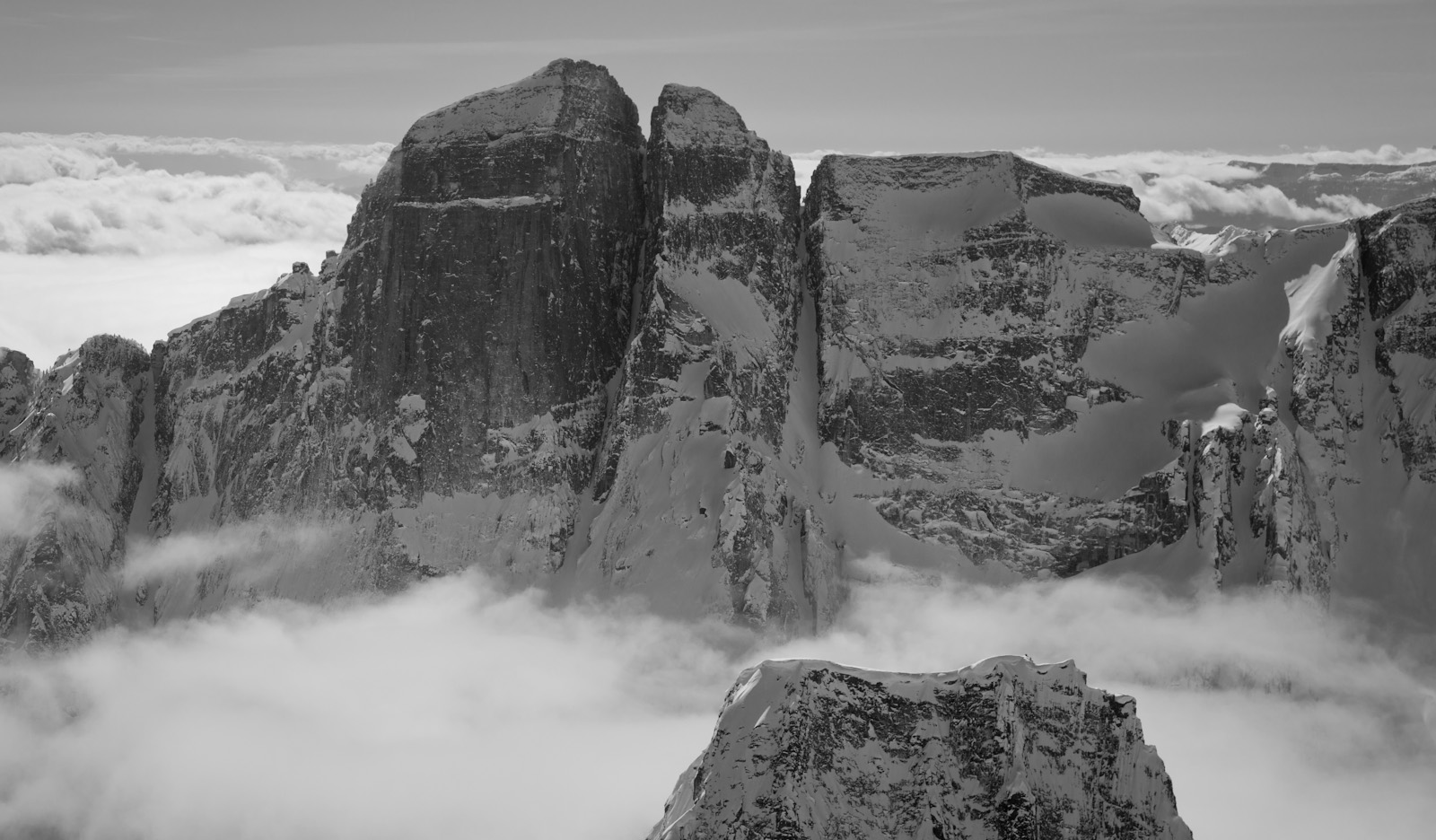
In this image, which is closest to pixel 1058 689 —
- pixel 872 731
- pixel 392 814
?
pixel 872 731

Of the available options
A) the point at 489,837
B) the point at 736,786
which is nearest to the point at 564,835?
the point at 489,837

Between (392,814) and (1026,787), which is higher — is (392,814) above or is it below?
below

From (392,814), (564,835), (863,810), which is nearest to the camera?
(863,810)

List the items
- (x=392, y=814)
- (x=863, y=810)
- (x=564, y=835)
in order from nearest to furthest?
(x=863, y=810)
(x=564, y=835)
(x=392, y=814)

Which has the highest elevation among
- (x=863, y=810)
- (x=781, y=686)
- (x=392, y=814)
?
(x=781, y=686)

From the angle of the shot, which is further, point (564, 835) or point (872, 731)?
point (564, 835)

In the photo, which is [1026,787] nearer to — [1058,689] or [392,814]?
[1058,689]
